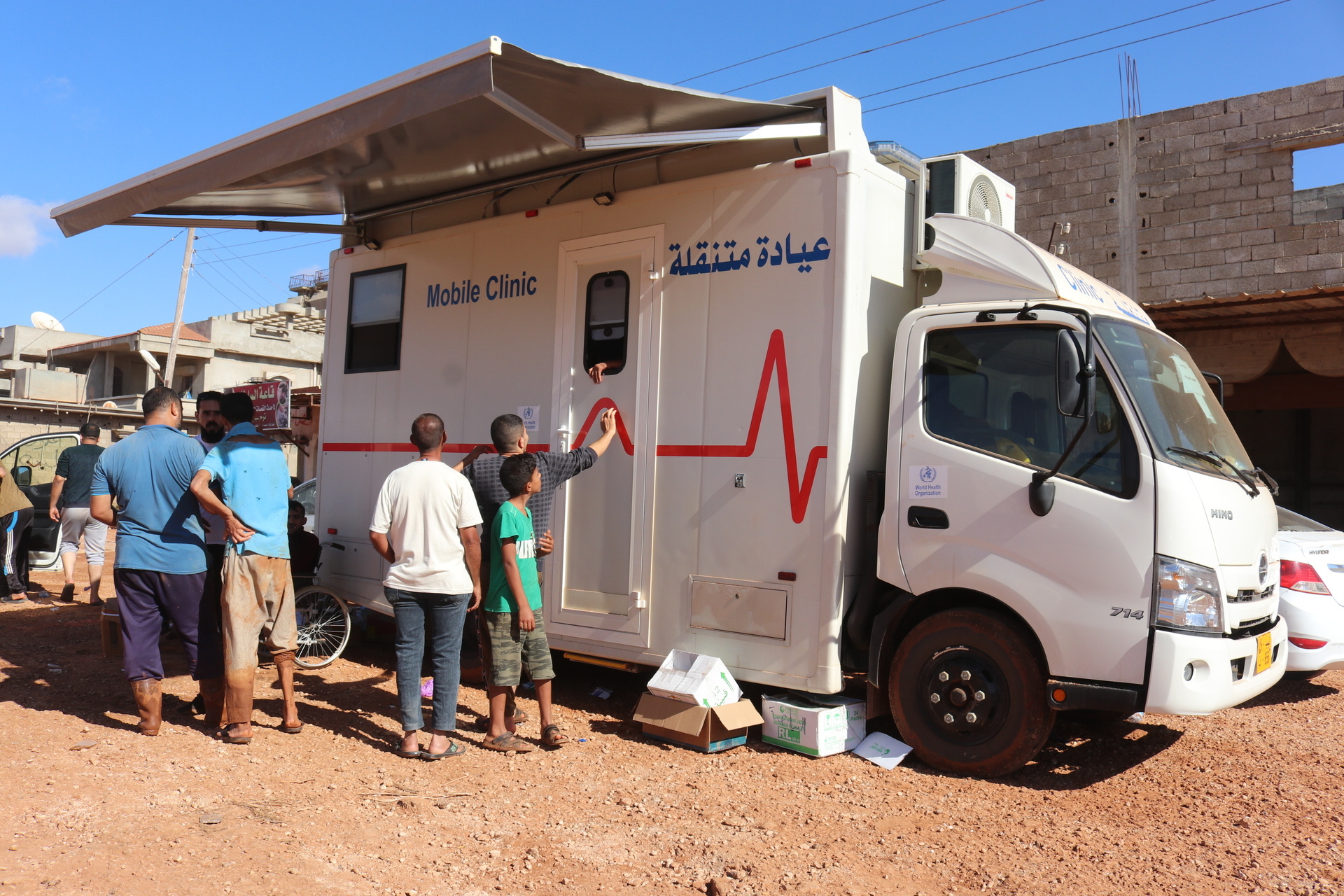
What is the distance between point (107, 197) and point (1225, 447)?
23.0ft

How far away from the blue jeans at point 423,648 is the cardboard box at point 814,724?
1.71m

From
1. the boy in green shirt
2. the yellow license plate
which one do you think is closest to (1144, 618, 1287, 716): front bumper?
the yellow license plate

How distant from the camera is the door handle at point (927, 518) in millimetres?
5035

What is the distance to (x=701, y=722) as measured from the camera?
526 cm

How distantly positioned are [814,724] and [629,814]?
4.06 feet

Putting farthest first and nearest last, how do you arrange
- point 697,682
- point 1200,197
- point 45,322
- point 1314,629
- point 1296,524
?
1. point 45,322
2. point 1200,197
3. point 1296,524
4. point 1314,629
5. point 697,682

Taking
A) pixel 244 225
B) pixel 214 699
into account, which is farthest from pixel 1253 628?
pixel 244 225

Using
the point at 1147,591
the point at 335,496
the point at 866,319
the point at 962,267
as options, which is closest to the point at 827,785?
the point at 1147,591

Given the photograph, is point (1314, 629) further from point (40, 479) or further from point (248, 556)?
point (40, 479)

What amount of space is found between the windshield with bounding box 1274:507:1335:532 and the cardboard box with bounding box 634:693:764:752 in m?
4.54

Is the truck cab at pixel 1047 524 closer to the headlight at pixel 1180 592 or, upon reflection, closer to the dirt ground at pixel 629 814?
the headlight at pixel 1180 592

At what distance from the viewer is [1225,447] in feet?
16.8

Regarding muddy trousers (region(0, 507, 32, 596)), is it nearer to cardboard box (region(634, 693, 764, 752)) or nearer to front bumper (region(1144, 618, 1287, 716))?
cardboard box (region(634, 693, 764, 752))

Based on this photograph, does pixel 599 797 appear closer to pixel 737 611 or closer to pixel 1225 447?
pixel 737 611
